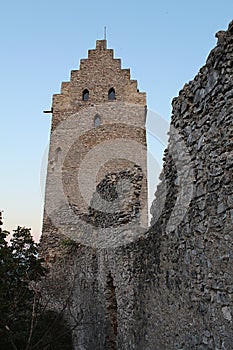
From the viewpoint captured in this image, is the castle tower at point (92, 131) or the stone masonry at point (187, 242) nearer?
the stone masonry at point (187, 242)

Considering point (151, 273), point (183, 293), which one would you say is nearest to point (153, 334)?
point (151, 273)

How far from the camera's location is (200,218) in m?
3.26

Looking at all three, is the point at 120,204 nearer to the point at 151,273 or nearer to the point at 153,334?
the point at 151,273

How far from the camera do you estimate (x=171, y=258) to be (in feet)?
12.6

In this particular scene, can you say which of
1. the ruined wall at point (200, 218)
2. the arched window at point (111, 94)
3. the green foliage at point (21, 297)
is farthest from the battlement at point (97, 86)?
the ruined wall at point (200, 218)

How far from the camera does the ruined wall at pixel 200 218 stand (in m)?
2.89

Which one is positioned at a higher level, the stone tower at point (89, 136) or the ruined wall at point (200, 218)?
the stone tower at point (89, 136)

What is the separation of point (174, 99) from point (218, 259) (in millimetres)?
1999

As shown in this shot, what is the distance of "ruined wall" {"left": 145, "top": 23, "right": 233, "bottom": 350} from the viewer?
2.89m

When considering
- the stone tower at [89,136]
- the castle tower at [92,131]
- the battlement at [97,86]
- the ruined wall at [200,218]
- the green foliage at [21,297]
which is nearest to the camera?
the ruined wall at [200,218]

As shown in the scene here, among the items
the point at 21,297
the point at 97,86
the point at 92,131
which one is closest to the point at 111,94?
the point at 97,86

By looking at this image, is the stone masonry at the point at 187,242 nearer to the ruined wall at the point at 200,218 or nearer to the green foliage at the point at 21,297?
the ruined wall at the point at 200,218

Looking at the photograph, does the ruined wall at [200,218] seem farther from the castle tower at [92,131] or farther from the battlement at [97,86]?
the battlement at [97,86]

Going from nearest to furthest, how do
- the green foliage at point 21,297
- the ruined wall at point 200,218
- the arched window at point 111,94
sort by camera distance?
1. the ruined wall at point 200,218
2. the green foliage at point 21,297
3. the arched window at point 111,94
